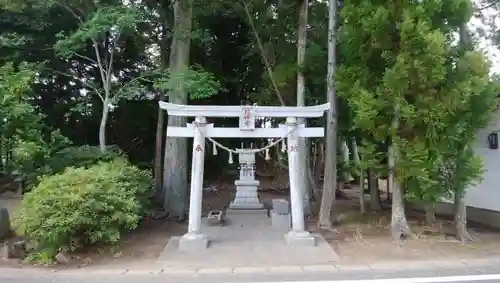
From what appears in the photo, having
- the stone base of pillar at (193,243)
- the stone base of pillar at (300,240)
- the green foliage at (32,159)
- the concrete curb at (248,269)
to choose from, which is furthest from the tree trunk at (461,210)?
the green foliage at (32,159)

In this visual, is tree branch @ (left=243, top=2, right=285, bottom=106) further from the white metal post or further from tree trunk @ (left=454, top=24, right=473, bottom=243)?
tree trunk @ (left=454, top=24, right=473, bottom=243)

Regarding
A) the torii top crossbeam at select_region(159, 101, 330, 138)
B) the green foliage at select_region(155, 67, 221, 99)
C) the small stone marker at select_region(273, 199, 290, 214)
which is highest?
the green foliage at select_region(155, 67, 221, 99)

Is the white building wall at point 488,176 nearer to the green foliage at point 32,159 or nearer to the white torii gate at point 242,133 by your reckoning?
the white torii gate at point 242,133

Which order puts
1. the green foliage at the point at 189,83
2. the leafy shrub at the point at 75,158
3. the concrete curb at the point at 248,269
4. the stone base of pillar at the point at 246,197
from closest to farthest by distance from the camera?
1. the concrete curb at the point at 248,269
2. the leafy shrub at the point at 75,158
3. the green foliage at the point at 189,83
4. the stone base of pillar at the point at 246,197

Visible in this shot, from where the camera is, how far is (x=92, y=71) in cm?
1484

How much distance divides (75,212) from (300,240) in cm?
396

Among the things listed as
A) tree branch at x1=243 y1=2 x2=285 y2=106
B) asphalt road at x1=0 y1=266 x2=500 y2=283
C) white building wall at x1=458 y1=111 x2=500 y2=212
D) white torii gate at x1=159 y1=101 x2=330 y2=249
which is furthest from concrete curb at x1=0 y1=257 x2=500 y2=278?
tree branch at x1=243 y1=2 x2=285 y2=106

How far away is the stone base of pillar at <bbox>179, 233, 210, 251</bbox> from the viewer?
7.57 meters

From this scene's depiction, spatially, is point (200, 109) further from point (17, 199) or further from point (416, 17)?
point (17, 199)

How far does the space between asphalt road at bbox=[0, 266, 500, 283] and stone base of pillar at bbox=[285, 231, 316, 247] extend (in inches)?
68.5

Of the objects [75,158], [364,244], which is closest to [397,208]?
[364,244]

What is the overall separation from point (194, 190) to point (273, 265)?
2.36 m

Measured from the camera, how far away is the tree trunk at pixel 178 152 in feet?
35.8

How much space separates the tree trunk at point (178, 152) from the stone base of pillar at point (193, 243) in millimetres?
3596
